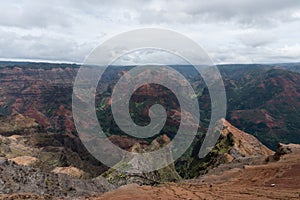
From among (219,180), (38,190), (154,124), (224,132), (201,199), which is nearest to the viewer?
(201,199)

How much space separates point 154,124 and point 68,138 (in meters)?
50.1

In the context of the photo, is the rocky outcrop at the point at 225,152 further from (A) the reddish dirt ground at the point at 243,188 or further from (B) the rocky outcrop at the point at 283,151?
(A) the reddish dirt ground at the point at 243,188

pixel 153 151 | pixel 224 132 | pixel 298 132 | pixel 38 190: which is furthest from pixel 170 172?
pixel 298 132

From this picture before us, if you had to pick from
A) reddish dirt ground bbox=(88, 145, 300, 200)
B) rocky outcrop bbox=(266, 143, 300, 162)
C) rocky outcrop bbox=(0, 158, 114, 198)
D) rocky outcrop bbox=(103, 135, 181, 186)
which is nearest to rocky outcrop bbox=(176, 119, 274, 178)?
rocky outcrop bbox=(103, 135, 181, 186)

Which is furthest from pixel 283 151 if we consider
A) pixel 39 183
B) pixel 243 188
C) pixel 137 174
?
pixel 39 183

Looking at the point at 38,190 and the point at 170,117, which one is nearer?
the point at 38,190

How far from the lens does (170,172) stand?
6538 centimetres

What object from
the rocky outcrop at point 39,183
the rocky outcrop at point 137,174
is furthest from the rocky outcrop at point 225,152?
the rocky outcrop at point 39,183

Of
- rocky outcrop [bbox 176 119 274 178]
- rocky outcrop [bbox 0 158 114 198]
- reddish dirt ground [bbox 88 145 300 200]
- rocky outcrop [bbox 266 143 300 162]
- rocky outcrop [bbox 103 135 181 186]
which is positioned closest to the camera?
reddish dirt ground [bbox 88 145 300 200]

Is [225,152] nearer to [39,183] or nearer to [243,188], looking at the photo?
[243,188]

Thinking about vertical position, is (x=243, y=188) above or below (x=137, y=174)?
above

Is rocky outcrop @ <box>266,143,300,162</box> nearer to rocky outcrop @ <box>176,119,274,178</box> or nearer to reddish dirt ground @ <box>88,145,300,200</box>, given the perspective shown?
reddish dirt ground @ <box>88,145,300,200</box>

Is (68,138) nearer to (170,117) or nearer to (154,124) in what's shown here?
(154,124)

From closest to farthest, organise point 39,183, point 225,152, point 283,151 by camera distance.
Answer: point 39,183, point 283,151, point 225,152
